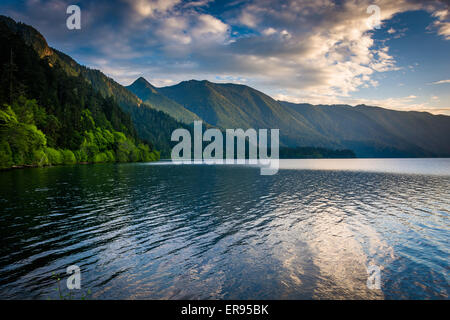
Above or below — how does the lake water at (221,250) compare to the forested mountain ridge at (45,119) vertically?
below

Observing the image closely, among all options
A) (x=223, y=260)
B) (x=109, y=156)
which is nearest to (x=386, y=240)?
(x=223, y=260)

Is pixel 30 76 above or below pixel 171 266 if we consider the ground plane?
above

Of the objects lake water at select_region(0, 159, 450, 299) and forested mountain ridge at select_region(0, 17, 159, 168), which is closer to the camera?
lake water at select_region(0, 159, 450, 299)

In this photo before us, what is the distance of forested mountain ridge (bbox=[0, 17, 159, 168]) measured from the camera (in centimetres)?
8255

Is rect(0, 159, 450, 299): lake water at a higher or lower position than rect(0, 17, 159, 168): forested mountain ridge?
lower

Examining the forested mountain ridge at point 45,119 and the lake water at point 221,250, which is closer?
the lake water at point 221,250

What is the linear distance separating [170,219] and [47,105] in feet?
427

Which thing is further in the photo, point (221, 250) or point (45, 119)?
point (45, 119)

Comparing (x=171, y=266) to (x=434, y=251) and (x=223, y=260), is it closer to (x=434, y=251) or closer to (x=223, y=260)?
(x=223, y=260)

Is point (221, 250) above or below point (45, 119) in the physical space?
below

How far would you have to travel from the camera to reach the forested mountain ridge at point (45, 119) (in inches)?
3250

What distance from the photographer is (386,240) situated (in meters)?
20.2

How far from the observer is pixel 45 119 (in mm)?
113500
